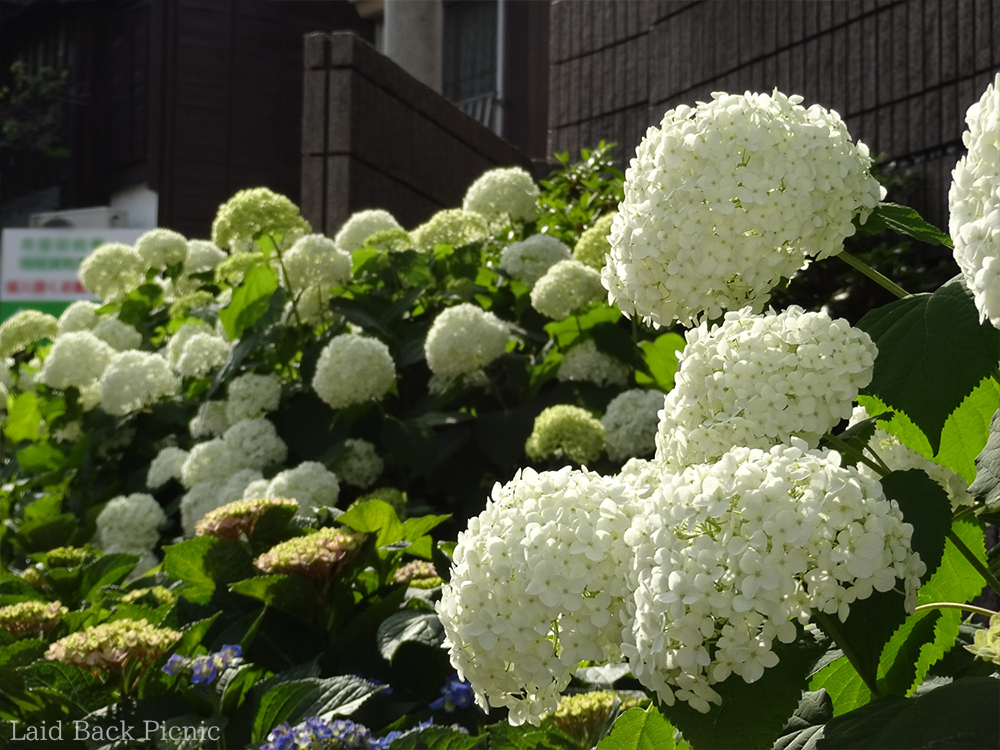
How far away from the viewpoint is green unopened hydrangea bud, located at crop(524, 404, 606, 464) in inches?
97.4

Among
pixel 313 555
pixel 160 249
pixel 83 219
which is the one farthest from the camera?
pixel 83 219

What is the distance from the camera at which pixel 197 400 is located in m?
3.72

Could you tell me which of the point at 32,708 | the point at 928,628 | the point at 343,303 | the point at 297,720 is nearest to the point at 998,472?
the point at 928,628

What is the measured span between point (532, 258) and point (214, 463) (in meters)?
1.14

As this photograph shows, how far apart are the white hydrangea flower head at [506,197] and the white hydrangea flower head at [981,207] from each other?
304 cm

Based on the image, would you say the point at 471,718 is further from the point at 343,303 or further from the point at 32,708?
the point at 343,303

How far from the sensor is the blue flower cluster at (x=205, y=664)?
1636mm

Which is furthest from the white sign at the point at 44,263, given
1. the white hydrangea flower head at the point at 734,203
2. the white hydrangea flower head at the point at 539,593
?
the white hydrangea flower head at the point at 539,593

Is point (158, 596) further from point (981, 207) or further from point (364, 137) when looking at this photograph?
point (364, 137)

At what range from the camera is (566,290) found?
288 centimetres

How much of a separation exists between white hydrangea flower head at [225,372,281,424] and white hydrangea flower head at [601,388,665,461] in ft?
3.76

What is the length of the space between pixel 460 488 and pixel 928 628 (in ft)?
6.25

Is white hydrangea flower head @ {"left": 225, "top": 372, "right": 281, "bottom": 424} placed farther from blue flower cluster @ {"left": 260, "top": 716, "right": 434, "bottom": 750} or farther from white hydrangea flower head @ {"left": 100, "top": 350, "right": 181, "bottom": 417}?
blue flower cluster @ {"left": 260, "top": 716, "right": 434, "bottom": 750}

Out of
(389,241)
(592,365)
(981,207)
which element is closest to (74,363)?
(389,241)
